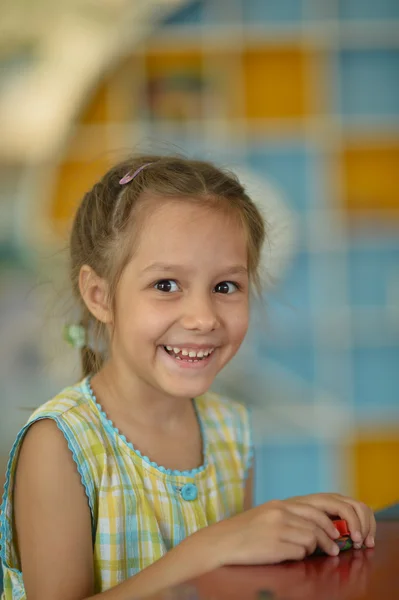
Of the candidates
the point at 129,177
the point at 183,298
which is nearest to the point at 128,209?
the point at 129,177

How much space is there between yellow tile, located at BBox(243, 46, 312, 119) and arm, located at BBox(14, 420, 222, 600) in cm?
329

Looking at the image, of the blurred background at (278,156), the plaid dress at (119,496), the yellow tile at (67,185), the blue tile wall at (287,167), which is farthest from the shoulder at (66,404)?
the blue tile wall at (287,167)

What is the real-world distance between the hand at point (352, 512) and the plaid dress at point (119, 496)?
0.30 metres

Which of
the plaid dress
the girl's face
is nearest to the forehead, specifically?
the girl's face

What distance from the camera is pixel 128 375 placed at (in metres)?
1.12

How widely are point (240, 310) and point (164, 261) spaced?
0.11m

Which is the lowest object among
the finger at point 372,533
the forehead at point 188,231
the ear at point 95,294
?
the finger at point 372,533

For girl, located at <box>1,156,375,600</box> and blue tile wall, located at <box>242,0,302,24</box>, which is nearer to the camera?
girl, located at <box>1,156,375,600</box>

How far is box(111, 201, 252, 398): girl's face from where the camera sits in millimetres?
1023

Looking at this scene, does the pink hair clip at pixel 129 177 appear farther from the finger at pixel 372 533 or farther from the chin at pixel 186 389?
the finger at pixel 372 533

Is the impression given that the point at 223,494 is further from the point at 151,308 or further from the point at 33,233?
the point at 33,233

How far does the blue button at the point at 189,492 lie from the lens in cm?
111

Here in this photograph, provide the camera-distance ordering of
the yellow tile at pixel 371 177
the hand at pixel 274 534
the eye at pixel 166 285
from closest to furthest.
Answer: the hand at pixel 274 534
the eye at pixel 166 285
the yellow tile at pixel 371 177

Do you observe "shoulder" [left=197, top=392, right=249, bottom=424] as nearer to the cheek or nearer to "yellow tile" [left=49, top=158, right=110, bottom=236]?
the cheek
